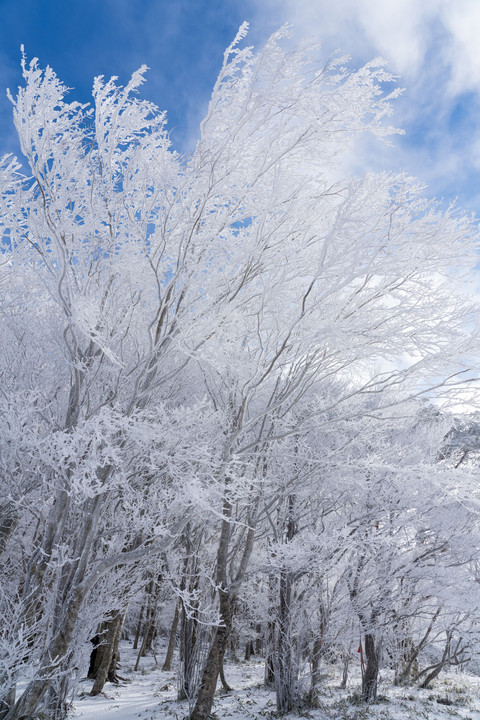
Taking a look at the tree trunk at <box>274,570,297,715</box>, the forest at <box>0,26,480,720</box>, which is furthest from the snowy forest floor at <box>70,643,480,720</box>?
the forest at <box>0,26,480,720</box>

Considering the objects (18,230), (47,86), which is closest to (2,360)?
(18,230)

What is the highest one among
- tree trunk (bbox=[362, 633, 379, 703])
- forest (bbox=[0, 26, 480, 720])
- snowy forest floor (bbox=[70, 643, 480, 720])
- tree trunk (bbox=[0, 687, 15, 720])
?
forest (bbox=[0, 26, 480, 720])

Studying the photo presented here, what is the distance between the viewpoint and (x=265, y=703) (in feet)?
31.6

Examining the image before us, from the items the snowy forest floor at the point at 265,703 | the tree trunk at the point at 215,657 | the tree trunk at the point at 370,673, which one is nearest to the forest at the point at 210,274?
the tree trunk at the point at 215,657

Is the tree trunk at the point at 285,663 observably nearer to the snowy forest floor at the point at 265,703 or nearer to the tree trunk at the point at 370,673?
the snowy forest floor at the point at 265,703

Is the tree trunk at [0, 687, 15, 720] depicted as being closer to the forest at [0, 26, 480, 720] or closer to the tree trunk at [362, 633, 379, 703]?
the forest at [0, 26, 480, 720]

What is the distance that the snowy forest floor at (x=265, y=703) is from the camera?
7.97m

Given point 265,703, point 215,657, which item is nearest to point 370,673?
point 265,703

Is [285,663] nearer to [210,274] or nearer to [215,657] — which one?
[215,657]

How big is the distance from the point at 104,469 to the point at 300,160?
4469 mm

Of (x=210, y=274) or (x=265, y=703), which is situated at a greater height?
(x=210, y=274)

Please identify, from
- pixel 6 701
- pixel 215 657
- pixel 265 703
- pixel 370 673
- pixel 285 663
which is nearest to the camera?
pixel 6 701

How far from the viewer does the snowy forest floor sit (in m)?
7.97

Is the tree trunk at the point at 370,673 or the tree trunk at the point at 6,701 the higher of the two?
the tree trunk at the point at 6,701
